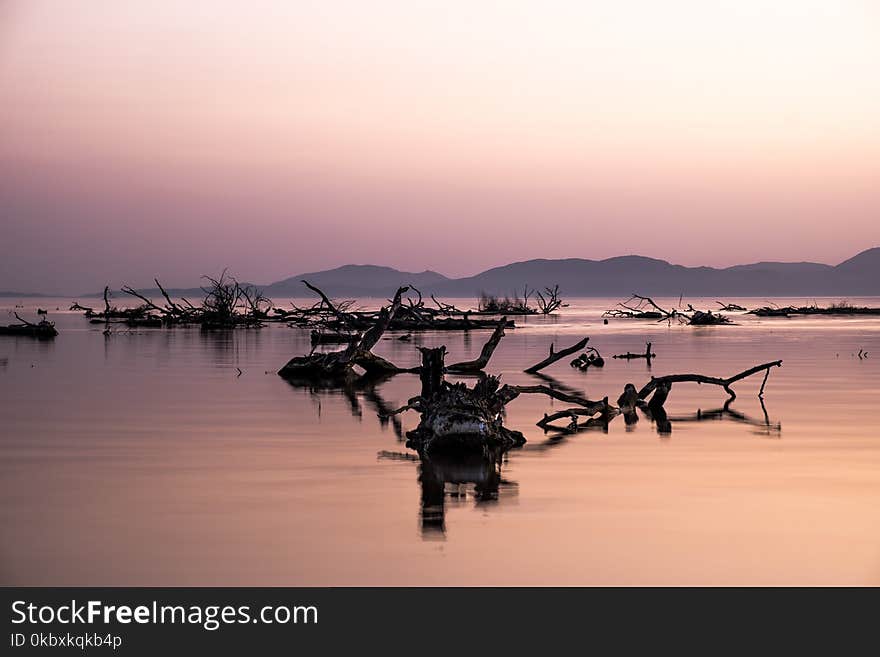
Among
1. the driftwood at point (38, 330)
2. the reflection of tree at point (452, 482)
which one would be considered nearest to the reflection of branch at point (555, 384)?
the reflection of tree at point (452, 482)

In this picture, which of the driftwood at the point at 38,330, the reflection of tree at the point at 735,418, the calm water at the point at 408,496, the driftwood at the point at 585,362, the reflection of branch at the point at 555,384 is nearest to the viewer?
the calm water at the point at 408,496

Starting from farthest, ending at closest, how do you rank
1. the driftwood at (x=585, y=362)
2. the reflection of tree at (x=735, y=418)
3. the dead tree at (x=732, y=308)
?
the dead tree at (x=732, y=308), the driftwood at (x=585, y=362), the reflection of tree at (x=735, y=418)

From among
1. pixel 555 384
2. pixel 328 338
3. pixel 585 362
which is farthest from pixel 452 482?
pixel 328 338

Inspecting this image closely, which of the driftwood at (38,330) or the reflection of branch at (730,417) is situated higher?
the driftwood at (38,330)

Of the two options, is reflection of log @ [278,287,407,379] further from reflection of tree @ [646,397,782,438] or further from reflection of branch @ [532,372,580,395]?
reflection of tree @ [646,397,782,438]

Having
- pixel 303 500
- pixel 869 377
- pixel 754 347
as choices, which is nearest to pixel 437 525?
pixel 303 500

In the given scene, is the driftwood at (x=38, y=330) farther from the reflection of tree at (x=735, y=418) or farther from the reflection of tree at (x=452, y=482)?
the reflection of tree at (x=452, y=482)

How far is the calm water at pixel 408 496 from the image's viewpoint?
9508 mm

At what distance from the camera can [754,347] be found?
152 feet

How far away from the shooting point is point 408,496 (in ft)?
40.8

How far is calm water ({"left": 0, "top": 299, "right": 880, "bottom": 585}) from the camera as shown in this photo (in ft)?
31.2

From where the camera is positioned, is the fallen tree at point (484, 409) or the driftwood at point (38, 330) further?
the driftwood at point (38, 330)
